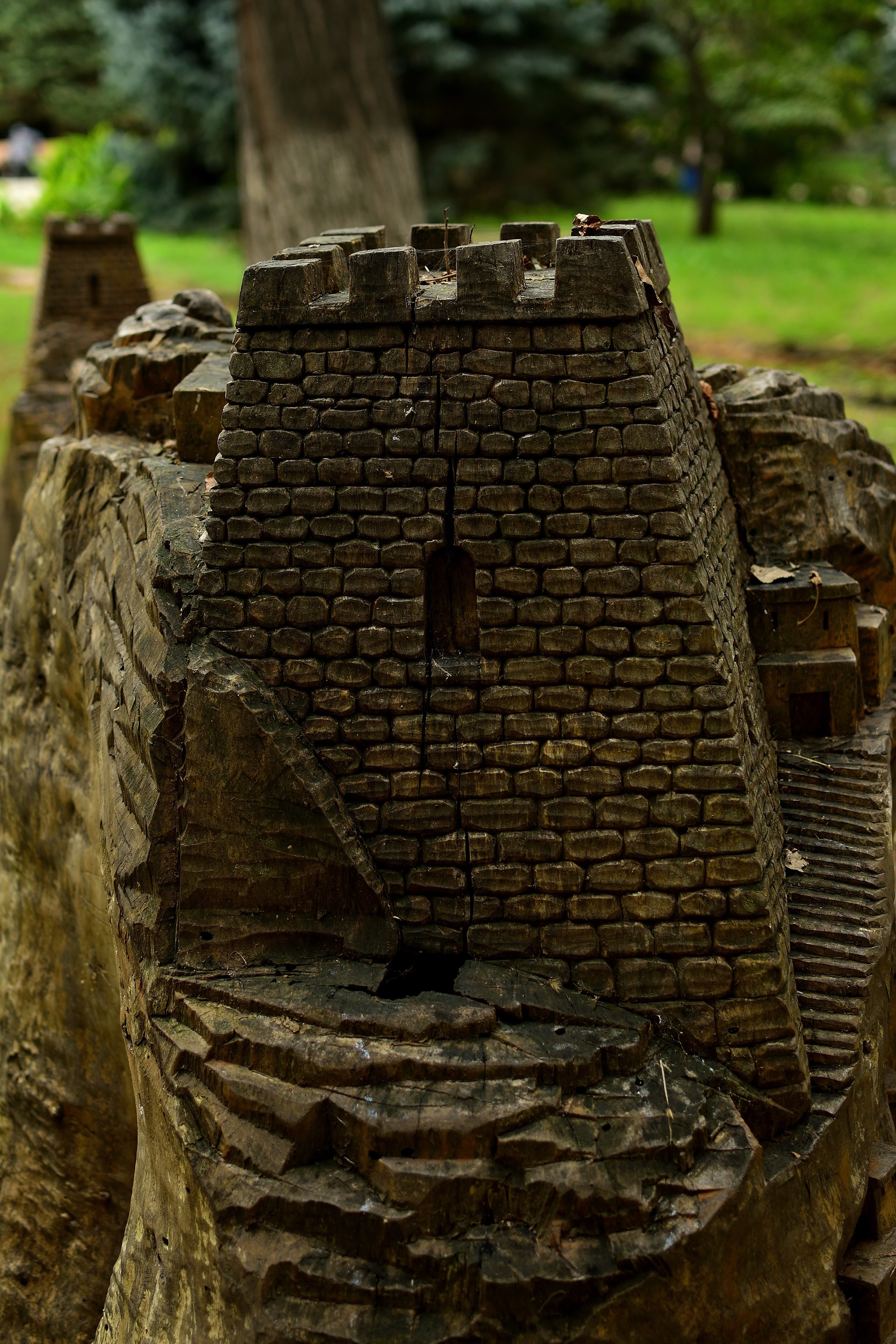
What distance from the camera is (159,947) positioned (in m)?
5.70

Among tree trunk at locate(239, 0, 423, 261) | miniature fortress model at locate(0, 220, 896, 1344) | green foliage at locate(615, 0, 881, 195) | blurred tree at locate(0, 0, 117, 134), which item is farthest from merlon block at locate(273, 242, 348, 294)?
blurred tree at locate(0, 0, 117, 134)

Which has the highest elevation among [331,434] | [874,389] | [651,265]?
[874,389]

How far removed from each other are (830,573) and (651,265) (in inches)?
73.0

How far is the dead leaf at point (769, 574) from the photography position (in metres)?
6.98

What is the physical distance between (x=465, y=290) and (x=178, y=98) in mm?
21173

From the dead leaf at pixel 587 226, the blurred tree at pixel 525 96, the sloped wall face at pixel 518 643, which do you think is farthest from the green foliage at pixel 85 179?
→ the sloped wall face at pixel 518 643

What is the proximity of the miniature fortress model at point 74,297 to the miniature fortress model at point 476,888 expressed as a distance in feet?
31.5

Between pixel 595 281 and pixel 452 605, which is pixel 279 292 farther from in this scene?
pixel 452 605

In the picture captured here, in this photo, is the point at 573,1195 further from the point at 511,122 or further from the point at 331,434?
the point at 511,122

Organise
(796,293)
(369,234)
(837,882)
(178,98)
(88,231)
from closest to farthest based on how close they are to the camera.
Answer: (837,882) < (369,234) < (88,231) < (796,293) < (178,98)

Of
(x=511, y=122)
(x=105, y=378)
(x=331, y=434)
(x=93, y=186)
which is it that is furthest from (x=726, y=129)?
(x=331, y=434)

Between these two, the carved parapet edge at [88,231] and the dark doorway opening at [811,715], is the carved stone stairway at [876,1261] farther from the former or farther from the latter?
the carved parapet edge at [88,231]

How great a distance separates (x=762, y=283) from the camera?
66.6 ft

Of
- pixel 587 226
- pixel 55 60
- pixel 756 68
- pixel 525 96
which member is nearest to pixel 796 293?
pixel 756 68
